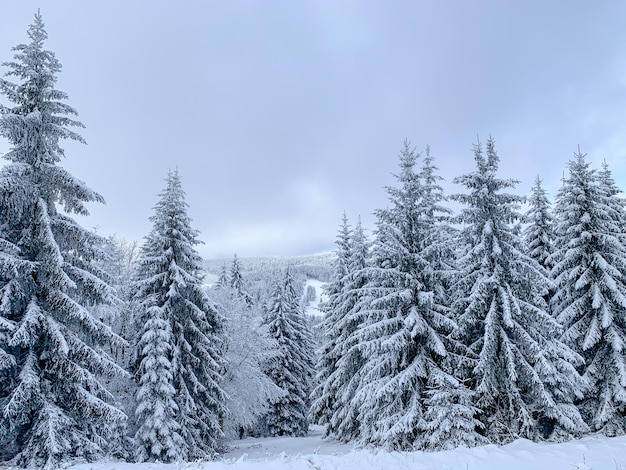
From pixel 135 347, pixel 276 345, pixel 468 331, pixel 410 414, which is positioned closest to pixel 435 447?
pixel 410 414

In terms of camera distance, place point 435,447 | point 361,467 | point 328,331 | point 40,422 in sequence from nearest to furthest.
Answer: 1. point 361,467
2. point 40,422
3. point 435,447
4. point 328,331

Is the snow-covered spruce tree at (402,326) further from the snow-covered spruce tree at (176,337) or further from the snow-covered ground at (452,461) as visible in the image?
the snow-covered spruce tree at (176,337)

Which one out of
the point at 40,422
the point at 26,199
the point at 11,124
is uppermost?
the point at 11,124

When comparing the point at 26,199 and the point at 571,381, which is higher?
the point at 26,199

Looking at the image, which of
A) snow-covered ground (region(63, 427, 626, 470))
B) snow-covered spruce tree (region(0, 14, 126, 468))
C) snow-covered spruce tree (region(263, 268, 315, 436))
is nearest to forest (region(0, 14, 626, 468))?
snow-covered spruce tree (region(0, 14, 126, 468))

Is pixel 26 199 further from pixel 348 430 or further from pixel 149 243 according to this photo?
pixel 348 430

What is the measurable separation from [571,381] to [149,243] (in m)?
20.6

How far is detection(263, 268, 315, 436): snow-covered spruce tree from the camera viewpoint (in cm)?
3366

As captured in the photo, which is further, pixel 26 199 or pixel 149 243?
pixel 149 243

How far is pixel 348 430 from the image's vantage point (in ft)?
77.2

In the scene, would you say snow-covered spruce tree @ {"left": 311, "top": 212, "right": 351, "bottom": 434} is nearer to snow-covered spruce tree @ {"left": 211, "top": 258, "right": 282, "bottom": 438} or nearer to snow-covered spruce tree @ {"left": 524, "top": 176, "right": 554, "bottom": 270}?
snow-covered spruce tree @ {"left": 211, "top": 258, "right": 282, "bottom": 438}

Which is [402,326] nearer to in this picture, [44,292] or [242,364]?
[44,292]

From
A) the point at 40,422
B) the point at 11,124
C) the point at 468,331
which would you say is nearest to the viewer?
the point at 40,422

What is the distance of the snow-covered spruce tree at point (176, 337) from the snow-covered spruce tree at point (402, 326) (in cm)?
835
